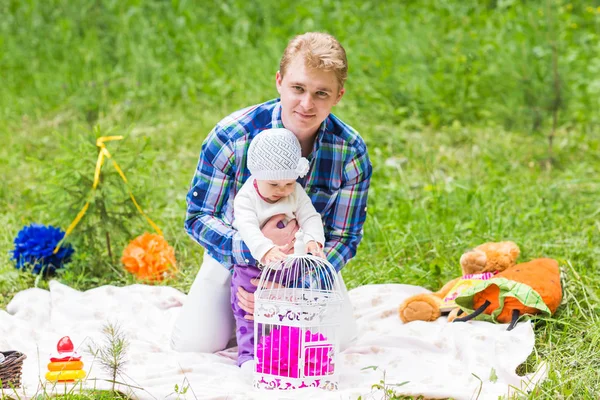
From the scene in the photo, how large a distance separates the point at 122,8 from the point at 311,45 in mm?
6215

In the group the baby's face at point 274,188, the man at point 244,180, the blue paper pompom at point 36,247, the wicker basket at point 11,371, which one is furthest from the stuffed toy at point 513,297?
the blue paper pompom at point 36,247

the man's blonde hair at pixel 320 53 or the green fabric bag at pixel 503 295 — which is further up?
the man's blonde hair at pixel 320 53

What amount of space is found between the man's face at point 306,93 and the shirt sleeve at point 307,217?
276mm

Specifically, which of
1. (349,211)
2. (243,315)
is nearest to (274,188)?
(349,211)

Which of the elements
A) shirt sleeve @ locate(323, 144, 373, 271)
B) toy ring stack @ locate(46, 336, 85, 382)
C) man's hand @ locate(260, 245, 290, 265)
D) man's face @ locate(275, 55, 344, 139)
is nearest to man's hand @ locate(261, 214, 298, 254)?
man's hand @ locate(260, 245, 290, 265)

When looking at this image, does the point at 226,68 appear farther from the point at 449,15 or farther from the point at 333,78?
the point at 333,78

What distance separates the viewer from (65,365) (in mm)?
3146

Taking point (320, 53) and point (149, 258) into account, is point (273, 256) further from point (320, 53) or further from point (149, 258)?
point (149, 258)

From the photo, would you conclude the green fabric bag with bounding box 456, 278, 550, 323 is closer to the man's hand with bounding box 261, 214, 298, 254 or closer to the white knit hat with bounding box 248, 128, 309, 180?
the man's hand with bounding box 261, 214, 298, 254

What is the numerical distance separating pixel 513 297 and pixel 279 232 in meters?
1.20

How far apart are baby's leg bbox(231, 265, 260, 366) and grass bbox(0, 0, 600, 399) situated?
Answer: 3.73 ft

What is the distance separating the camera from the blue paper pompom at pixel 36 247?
14.8 ft

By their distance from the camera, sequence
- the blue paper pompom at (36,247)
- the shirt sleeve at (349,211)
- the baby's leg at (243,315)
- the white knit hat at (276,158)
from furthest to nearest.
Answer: the blue paper pompom at (36,247) → the shirt sleeve at (349,211) → the baby's leg at (243,315) → the white knit hat at (276,158)

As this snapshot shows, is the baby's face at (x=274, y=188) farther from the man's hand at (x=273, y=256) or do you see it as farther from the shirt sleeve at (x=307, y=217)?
the man's hand at (x=273, y=256)
